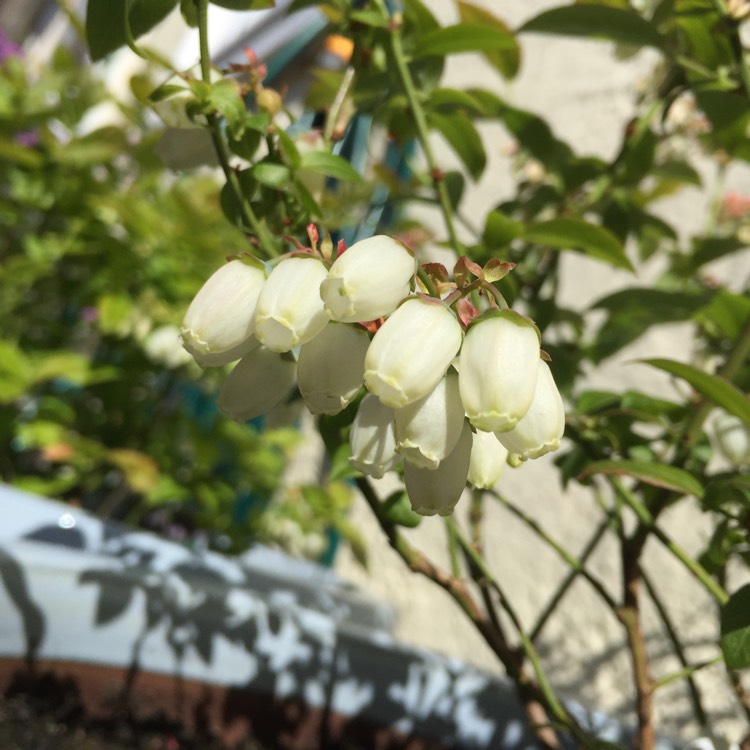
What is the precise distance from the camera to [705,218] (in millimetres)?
1271

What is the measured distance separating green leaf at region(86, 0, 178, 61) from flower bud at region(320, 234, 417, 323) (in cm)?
18

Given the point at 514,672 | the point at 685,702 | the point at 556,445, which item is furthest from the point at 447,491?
the point at 685,702

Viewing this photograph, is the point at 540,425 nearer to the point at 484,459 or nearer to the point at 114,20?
the point at 484,459

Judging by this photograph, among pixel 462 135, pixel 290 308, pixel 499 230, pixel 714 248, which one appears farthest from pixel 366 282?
pixel 714 248

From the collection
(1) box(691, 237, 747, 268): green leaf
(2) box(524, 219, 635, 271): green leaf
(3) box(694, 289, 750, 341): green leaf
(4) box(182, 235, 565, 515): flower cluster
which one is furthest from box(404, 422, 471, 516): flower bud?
(1) box(691, 237, 747, 268): green leaf

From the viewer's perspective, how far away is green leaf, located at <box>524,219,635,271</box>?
481mm

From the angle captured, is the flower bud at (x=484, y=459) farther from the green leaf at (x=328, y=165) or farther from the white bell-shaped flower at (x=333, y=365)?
the green leaf at (x=328, y=165)

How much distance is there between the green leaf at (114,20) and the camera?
0.37 m

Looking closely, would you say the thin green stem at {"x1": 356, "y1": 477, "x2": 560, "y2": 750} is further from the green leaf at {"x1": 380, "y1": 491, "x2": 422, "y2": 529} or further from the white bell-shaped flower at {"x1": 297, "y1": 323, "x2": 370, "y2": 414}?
the white bell-shaped flower at {"x1": 297, "y1": 323, "x2": 370, "y2": 414}

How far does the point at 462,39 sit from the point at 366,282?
12.8 inches

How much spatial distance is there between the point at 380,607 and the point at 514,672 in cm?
59

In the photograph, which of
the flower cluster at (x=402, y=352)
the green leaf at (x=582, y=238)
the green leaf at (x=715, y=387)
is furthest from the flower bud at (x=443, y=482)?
the green leaf at (x=582, y=238)

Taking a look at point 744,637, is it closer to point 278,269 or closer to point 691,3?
point 278,269

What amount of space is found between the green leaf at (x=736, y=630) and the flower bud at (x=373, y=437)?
0.65 ft
